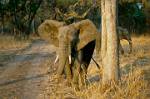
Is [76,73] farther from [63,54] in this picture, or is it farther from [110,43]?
[110,43]

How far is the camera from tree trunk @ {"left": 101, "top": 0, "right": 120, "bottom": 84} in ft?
38.7

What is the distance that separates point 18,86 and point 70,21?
7.95 ft

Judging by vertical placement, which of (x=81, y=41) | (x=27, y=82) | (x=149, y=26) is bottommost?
(x=149, y=26)

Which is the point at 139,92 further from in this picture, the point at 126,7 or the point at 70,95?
the point at 126,7

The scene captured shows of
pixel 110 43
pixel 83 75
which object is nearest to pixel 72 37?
pixel 83 75

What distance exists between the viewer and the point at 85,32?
1288 cm

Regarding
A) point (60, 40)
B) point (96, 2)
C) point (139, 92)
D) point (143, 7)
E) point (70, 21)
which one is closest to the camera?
point (139, 92)

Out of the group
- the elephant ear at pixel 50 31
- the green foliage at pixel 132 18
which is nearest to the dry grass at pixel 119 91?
the elephant ear at pixel 50 31

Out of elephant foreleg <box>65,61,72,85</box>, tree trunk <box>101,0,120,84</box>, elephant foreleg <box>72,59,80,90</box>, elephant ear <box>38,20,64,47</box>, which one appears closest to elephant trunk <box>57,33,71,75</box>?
elephant foreleg <box>65,61,72,85</box>

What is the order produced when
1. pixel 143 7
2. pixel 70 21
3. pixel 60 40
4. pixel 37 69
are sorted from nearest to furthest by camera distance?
1. pixel 60 40
2. pixel 70 21
3. pixel 37 69
4. pixel 143 7

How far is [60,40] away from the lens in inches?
500

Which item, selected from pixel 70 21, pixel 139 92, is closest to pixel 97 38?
pixel 70 21

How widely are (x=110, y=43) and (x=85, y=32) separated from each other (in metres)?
1.25

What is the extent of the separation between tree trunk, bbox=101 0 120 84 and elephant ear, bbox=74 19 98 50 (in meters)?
0.94
